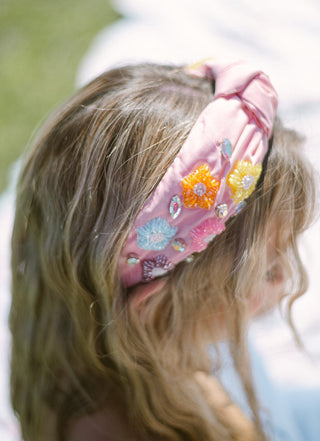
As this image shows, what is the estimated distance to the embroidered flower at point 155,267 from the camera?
1115 mm

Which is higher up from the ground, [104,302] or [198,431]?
[104,302]

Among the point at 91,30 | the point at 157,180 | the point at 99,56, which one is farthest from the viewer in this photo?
the point at 91,30

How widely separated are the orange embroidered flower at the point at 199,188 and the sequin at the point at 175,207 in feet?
0.05

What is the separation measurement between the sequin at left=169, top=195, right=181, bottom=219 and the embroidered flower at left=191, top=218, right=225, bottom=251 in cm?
6

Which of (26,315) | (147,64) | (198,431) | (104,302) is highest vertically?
(147,64)

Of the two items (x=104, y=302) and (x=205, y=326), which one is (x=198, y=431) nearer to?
(x=205, y=326)

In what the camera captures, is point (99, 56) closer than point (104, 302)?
No

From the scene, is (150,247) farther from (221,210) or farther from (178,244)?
(221,210)

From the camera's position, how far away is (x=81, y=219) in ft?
3.70

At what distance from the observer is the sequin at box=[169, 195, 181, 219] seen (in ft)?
3.43

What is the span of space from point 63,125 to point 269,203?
1.73 feet

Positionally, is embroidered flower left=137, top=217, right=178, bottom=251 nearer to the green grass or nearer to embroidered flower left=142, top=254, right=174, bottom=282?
embroidered flower left=142, top=254, right=174, bottom=282

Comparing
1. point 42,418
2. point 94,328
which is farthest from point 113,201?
point 42,418

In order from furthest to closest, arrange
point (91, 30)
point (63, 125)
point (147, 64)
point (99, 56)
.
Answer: point (91, 30), point (99, 56), point (147, 64), point (63, 125)
